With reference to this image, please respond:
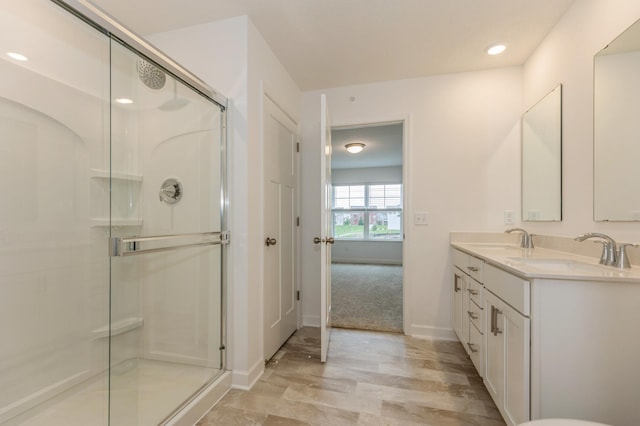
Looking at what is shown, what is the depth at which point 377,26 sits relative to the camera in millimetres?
1957

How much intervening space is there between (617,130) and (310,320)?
8.87 ft

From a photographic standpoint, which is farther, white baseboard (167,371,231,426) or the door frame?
the door frame

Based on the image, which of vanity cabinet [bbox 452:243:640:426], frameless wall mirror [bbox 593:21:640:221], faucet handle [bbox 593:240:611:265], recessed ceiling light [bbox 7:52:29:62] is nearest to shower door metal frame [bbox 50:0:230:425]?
recessed ceiling light [bbox 7:52:29:62]

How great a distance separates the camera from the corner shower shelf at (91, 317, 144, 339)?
1624 mm

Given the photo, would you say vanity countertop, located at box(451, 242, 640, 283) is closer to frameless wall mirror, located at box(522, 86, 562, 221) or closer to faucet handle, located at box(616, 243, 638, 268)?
faucet handle, located at box(616, 243, 638, 268)

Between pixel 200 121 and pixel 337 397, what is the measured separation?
199cm

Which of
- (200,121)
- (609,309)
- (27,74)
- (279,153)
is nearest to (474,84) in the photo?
(279,153)

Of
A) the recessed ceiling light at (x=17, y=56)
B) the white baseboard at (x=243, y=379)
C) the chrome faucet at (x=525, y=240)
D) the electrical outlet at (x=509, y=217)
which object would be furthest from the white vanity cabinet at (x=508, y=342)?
the recessed ceiling light at (x=17, y=56)

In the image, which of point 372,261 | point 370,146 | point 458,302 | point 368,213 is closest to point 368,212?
point 368,213

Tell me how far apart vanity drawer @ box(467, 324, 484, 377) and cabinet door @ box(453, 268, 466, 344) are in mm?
189

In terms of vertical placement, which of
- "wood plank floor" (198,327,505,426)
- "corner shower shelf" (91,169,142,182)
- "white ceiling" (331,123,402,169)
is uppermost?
"white ceiling" (331,123,402,169)

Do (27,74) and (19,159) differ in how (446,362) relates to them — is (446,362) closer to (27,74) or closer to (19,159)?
(19,159)

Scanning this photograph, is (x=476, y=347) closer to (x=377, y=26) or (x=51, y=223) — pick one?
(x=377, y=26)

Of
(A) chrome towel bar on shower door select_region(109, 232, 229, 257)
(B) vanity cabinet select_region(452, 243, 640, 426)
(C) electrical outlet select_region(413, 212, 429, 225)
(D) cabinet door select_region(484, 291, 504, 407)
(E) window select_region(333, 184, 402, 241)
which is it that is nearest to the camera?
(B) vanity cabinet select_region(452, 243, 640, 426)
